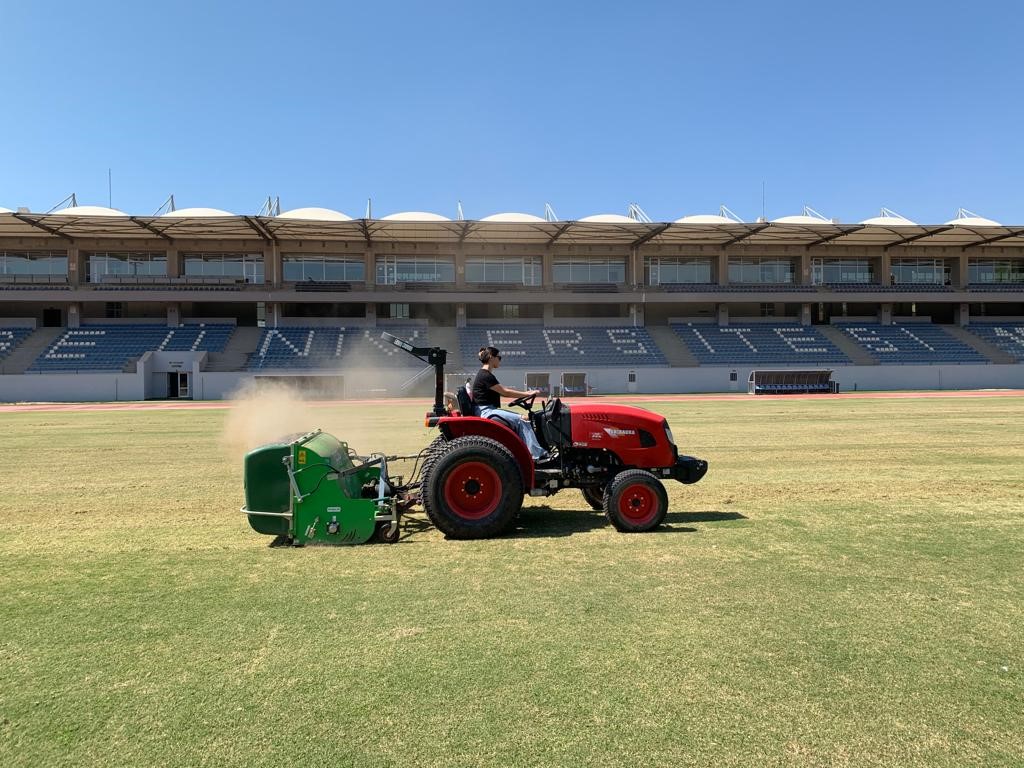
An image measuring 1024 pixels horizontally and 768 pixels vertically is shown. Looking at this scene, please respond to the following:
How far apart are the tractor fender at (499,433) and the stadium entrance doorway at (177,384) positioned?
116ft

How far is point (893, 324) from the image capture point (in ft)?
150

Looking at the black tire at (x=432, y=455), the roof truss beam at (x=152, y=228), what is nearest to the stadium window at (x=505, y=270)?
the roof truss beam at (x=152, y=228)

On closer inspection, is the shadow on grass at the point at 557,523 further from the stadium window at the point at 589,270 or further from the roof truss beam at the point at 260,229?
the stadium window at the point at 589,270

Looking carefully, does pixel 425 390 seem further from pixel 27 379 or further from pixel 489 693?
pixel 489 693

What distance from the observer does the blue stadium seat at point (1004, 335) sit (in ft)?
139

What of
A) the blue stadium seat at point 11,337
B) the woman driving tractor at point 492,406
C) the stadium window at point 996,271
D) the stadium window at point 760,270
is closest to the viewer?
the woman driving tractor at point 492,406

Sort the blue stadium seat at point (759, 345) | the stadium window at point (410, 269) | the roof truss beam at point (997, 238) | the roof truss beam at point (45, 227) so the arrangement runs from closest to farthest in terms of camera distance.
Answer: the roof truss beam at point (45, 227) < the blue stadium seat at point (759, 345) < the roof truss beam at point (997, 238) < the stadium window at point (410, 269)

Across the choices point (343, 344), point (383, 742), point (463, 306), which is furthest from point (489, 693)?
point (463, 306)

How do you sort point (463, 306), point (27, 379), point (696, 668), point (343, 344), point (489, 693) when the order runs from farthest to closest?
point (463, 306) → point (343, 344) → point (27, 379) → point (696, 668) → point (489, 693)

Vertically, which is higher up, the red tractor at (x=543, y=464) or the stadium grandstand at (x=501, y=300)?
the stadium grandstand at (x=501, y=300)

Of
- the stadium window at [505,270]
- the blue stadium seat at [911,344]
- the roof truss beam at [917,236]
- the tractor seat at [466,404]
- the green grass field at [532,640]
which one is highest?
the roof truss beam at [917,236]

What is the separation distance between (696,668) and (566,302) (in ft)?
133

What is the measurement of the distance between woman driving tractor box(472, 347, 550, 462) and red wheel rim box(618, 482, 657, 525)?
839 millimetres

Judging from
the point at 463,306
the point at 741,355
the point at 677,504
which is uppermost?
the point at 463,306
